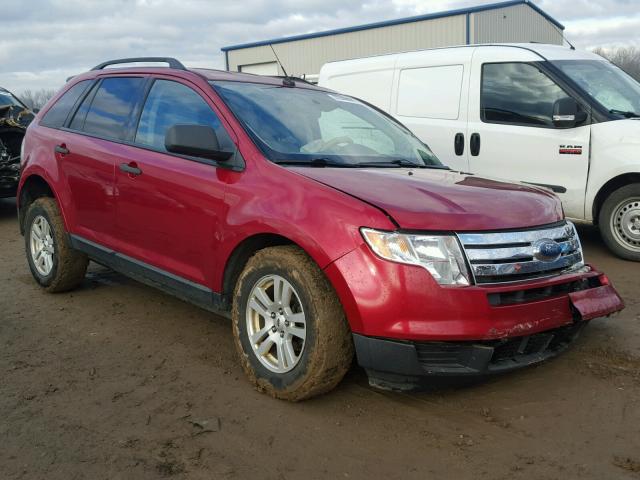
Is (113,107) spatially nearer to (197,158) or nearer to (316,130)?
(197,158)

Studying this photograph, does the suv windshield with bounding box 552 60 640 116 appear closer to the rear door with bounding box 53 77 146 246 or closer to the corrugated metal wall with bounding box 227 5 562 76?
the rear door with bounding box 53 77 146 246

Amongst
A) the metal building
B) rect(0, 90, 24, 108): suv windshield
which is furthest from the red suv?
the metal building

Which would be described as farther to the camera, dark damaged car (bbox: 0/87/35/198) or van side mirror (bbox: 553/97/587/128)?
dark damaged car (bbox: 0/87/35/198)

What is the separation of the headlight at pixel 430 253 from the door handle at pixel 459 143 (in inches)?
168

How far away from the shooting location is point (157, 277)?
4.14 meters

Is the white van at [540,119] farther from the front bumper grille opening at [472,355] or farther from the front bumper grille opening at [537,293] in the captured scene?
the front bumper grille opening at [472,355]

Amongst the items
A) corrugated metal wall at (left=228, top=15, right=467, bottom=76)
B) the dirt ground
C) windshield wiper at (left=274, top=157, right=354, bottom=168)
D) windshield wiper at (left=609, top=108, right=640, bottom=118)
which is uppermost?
corrugated metal wall at (left=228, top=15, right=467, bottom=76)

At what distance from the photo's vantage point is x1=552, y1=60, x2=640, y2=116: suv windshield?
21.0 feet

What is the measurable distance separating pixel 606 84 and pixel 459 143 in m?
1.60

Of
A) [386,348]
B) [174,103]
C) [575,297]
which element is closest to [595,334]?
[575,297]

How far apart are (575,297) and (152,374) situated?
7.69ft

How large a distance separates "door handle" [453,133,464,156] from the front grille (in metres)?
3.81

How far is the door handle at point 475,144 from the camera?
6895 mm

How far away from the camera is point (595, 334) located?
417 cm
